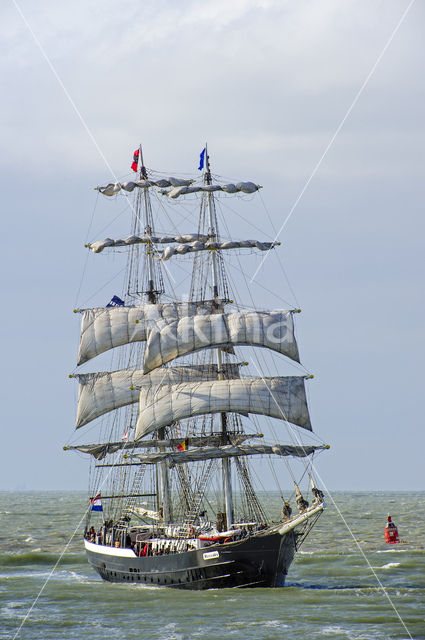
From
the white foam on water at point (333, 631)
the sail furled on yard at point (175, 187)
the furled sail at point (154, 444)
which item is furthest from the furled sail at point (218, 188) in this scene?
the white foam on water at point (333, 631)

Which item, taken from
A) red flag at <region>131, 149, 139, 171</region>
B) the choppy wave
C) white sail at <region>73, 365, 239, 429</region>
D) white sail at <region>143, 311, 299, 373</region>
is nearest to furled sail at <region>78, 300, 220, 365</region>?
white sail at <region>73, 365, 239, 429</region>

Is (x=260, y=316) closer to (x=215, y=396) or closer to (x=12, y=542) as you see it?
(x=215, y=396)

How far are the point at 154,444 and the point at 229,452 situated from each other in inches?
327

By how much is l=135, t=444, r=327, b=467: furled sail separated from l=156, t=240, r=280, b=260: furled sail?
1215 centimetres

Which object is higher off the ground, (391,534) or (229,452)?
(229,452)

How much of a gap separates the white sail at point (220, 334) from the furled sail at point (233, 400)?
6.64ft

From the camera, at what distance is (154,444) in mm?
65938

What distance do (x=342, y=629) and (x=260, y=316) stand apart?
77.6 feet

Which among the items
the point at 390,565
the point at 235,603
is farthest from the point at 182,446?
the point at 235,603

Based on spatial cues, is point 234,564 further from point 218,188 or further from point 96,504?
point 218,188

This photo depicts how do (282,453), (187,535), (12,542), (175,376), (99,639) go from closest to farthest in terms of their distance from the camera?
(99,639)
(187,535)
(282,453)
(175,376)
(12,542)

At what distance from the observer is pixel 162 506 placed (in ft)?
225

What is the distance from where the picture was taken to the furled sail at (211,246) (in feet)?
208

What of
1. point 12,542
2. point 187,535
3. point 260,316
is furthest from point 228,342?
point 12,542
